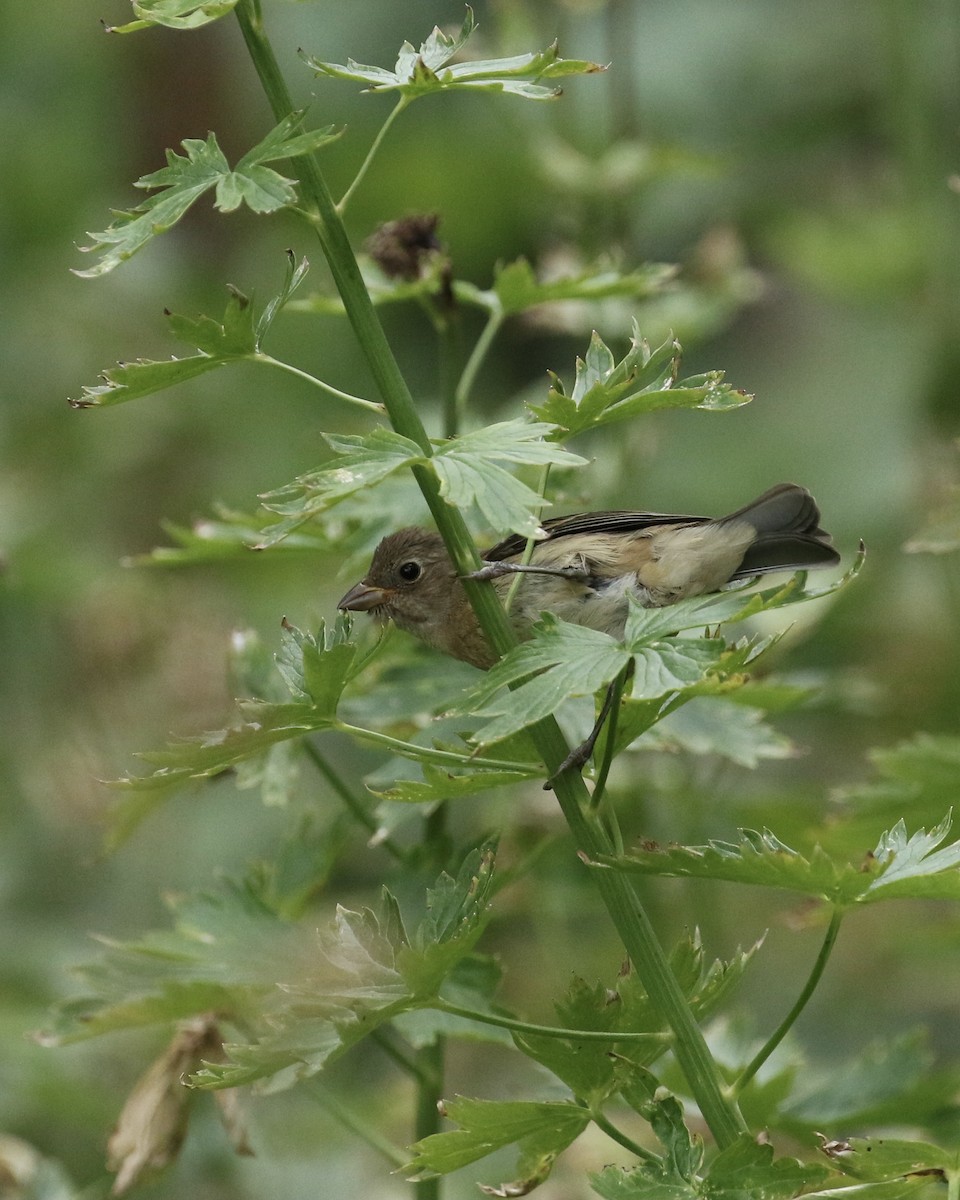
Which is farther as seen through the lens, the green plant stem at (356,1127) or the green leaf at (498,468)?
the green plant stem at (356,1127)

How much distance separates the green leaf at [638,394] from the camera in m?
1.43

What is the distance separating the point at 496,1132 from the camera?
142 cm

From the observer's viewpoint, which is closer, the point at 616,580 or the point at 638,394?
the point at 638,394

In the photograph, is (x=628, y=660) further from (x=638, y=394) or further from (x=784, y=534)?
(x=784, y=534)

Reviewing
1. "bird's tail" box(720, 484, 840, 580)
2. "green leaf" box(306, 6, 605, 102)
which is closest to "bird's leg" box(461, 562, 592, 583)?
"bird's tail" box(720, 484, 840, 580)

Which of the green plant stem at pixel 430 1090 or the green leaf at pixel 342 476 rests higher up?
the green leaf at pixel 342 476

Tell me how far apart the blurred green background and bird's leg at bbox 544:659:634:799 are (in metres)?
0.62

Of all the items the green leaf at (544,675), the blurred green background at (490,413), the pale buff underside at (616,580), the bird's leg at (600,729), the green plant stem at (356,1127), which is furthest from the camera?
the blurred green background at (490,413)

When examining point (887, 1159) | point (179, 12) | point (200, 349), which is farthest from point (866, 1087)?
point (179, 12)

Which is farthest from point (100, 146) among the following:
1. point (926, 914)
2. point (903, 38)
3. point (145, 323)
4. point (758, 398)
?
point (926, 914)

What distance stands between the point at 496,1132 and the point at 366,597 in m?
0.86

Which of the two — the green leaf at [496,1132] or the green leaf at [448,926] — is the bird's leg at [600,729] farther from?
the green leaf at [496,1132]

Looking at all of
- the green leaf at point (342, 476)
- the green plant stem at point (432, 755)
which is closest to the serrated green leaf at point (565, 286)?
the green leaf at point (342, 476)

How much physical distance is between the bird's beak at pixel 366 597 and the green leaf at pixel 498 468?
2.19 feet
